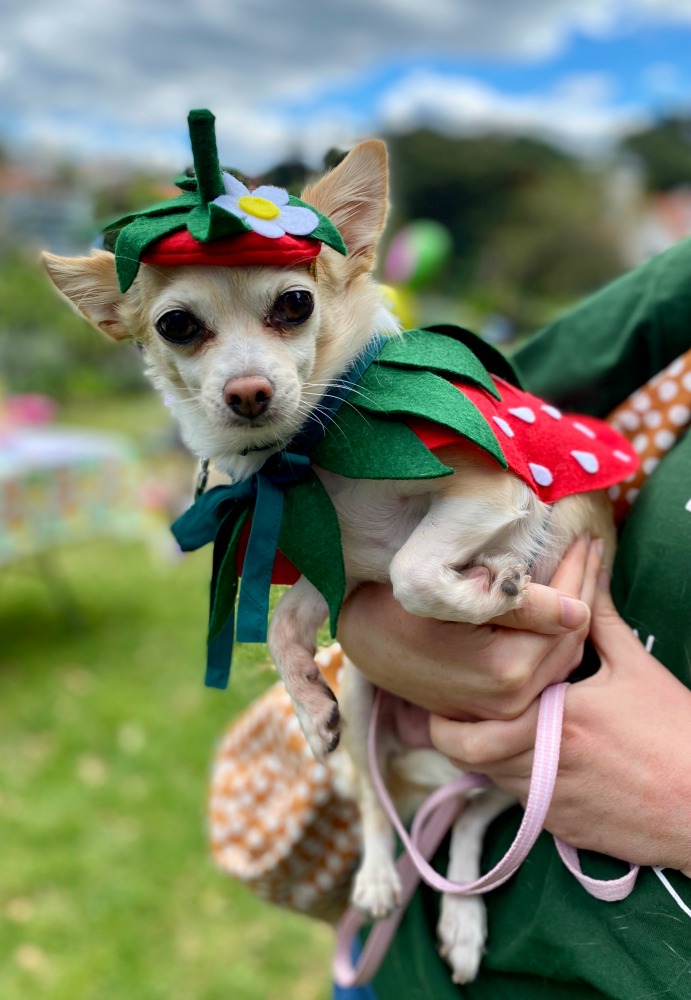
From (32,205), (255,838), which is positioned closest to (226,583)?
(255,838)

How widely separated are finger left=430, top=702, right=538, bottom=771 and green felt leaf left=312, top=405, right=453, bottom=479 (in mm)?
353

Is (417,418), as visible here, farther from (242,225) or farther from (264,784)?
(264,784)

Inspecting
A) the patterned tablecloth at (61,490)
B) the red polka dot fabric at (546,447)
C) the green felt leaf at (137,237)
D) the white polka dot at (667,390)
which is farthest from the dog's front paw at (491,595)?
the patterned tablecloth at (61,490)

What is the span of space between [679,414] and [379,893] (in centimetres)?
95

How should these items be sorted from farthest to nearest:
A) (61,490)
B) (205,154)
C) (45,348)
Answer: (45,348), (61,490), (205,154)

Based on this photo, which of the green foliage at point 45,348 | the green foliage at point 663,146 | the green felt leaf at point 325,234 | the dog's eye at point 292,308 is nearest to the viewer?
the green felt leaf at point 325,234

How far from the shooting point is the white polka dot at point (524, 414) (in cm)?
117

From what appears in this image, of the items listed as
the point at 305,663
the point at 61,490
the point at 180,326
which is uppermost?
the point at 180,326

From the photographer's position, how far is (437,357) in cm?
112

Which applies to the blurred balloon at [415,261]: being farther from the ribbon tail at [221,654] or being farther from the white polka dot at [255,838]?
the ribbon tail at [221,654]

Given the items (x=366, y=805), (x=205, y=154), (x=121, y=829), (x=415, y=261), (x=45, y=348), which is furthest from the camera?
(x=45, y=348)

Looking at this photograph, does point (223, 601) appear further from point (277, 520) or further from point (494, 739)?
point (494, 739)

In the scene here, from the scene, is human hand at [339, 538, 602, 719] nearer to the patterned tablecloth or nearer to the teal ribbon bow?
the teal ribbon bow

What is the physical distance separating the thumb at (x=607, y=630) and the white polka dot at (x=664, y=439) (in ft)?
0.98
